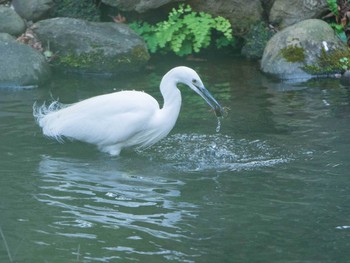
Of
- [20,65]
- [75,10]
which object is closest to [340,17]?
[75,10]

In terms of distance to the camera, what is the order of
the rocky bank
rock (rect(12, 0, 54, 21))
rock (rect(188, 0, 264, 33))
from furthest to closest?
rock (rect(188, 0, 264, 33)) → rock (rect(12, 0, 54, 21)) → the rocky bank

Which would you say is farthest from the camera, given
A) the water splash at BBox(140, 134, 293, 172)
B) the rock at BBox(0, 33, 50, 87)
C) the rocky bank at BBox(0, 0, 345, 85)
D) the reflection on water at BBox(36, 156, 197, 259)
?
the rocky bank at BBox(0, 0, 345, 85)

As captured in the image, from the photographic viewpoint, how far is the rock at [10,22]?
47.5 ft

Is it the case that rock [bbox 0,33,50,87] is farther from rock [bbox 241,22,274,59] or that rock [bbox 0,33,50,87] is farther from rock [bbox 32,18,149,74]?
rock [bbox 241,22,274,59]

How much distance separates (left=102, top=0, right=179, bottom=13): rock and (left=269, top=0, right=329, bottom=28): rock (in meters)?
1.99

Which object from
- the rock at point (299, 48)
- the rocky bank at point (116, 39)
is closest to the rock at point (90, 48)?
the rocky bank at point (116, 39)

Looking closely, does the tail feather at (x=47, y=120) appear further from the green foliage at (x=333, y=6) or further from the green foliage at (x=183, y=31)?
the green foliage at (x=333, y=6)

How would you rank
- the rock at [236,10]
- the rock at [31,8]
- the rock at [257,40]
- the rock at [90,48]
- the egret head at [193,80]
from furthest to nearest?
the rock at [236,10]
the rock at [257,40]
the rock at [31,8]
the rock at [90,48]
the egret head at [193,80]

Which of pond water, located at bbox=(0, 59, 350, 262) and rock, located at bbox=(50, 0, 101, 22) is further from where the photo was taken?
rock, located at bbox=(50, 0, 101, 22)

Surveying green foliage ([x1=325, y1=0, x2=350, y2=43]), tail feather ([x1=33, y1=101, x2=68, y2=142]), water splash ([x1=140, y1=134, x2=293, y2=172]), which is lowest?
water splash ([x1=140, y1=134, x2=293, y2=172])

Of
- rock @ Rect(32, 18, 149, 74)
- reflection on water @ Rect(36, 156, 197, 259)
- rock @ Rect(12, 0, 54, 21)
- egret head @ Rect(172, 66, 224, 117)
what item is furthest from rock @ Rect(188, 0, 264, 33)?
reflection on water @ Rect(36, 156, 197, 259)

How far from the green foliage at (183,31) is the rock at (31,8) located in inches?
63.8

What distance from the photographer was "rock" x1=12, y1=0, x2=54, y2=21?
15.0m

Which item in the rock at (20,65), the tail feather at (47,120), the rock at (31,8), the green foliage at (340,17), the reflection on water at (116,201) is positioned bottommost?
the reflection on water at (116,201)
